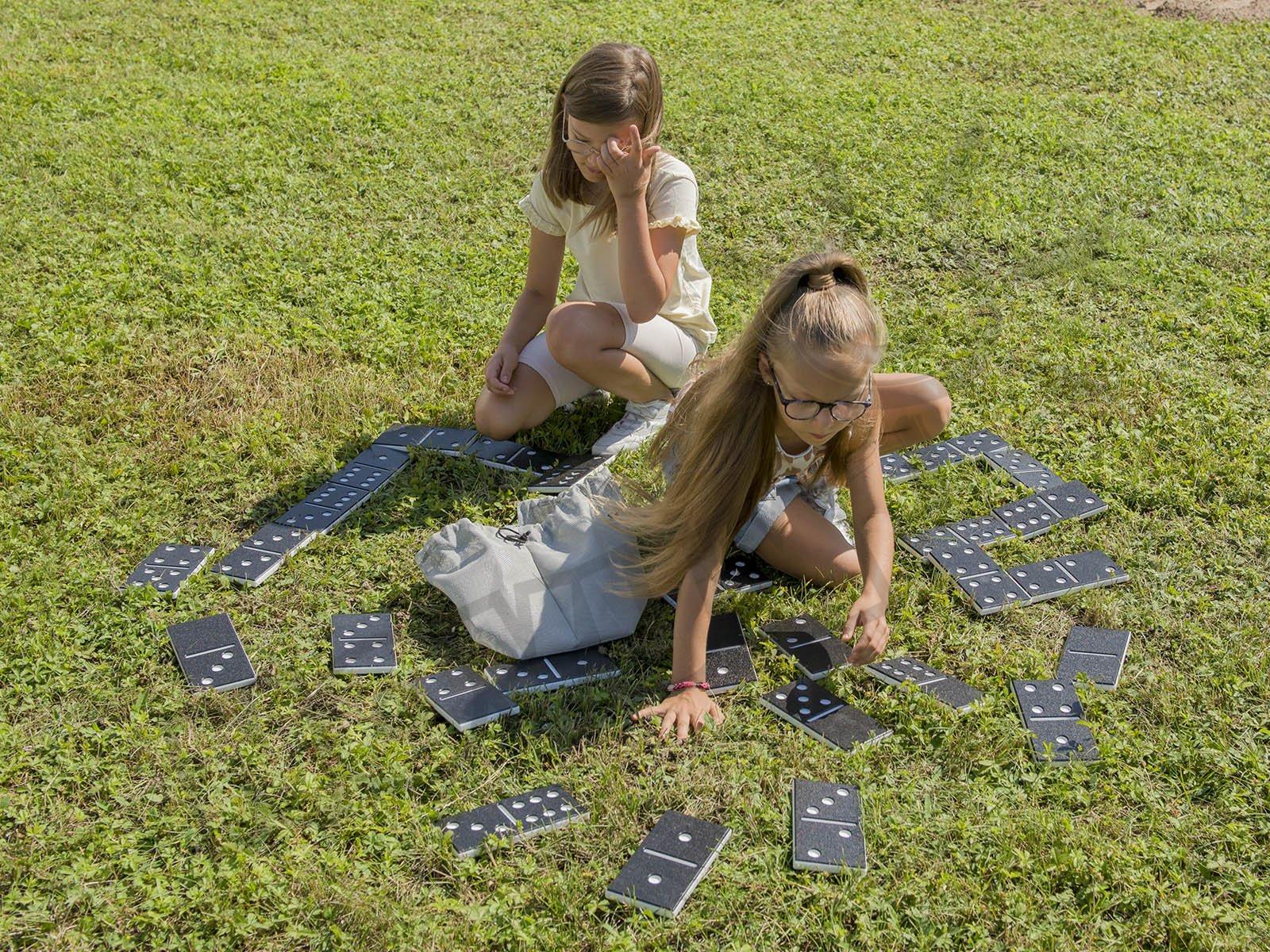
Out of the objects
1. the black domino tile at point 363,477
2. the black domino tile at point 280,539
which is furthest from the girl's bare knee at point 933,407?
the black domino tile at point 280,539

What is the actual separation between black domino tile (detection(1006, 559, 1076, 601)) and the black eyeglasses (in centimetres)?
136

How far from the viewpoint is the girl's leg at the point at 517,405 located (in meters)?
5.55

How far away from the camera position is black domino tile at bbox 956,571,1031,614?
15.0 ft

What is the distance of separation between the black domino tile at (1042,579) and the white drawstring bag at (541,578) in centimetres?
158

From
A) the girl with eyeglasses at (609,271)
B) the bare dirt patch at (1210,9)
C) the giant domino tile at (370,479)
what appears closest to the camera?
the giant domino tile at (370,479)

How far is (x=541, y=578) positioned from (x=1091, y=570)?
2.31m

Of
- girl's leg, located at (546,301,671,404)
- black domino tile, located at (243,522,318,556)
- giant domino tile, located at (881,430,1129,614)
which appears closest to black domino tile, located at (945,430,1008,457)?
giant domino tile, located at (881,430,1129,614)

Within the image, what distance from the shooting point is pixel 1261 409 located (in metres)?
6.02

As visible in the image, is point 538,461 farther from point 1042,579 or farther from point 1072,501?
point 1072,501

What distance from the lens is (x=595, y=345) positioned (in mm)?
5371

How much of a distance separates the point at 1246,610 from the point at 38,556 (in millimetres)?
4933

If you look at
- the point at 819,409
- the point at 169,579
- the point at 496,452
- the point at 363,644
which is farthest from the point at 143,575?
the point at 819,409

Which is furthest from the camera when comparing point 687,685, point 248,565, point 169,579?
point 248,565

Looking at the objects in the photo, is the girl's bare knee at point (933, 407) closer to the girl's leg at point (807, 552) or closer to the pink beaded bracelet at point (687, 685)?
the girl's leg at point (807, 552)
